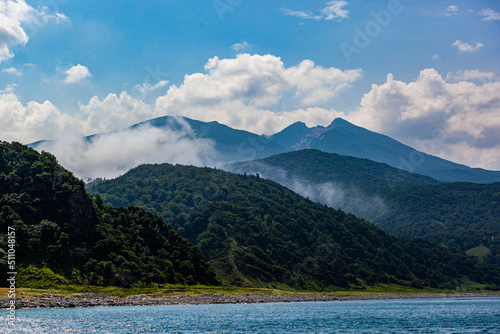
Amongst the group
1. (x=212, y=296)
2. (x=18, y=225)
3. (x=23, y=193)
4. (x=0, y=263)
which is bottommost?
(x=212, y=296)

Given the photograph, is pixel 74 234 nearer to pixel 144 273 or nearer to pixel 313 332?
pixel 144 273

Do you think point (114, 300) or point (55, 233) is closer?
point (114, 300)

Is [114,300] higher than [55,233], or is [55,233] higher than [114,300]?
[55,233]

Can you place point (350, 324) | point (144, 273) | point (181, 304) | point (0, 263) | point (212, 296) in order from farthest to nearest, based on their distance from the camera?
point (144, 273)
point (212, 296)
point (181, 304)
point (0, 263)
point (350, 324)

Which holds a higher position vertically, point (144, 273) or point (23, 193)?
point (23, 193)

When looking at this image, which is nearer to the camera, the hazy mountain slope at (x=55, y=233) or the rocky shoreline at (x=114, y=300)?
the rocky shoreline at (x=114, y=300)

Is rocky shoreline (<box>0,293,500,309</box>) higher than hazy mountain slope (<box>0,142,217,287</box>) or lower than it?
lower

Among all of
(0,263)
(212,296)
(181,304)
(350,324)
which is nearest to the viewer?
(350,324)

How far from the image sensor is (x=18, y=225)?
17050cm

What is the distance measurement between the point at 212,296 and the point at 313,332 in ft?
358

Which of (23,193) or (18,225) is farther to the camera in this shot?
(23,193)

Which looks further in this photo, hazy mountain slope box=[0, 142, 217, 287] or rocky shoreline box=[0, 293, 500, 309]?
hazy mountain slope box=[0, 142, 217, 287]

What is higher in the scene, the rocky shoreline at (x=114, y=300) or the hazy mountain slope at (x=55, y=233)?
the hazy mountain slope at (x=55, y=233)

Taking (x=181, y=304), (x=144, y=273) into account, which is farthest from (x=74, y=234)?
(x=181, y=304)
